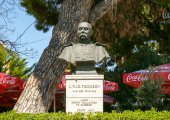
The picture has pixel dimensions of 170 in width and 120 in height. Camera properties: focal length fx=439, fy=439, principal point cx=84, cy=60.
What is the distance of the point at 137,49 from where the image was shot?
16812 mm

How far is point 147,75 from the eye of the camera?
11852mm

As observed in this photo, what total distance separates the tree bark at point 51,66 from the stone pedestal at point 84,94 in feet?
6.60

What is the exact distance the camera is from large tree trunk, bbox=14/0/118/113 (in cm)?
952

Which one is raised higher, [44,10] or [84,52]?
[44,10]

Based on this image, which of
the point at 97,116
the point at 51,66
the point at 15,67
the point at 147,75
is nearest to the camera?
the point at 97,116

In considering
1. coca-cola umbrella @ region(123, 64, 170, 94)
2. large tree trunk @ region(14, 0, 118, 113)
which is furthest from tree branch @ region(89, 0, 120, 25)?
coca-cola umbrella @ region(123, 64, 170, 94)

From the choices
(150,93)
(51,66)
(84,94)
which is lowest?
(84,94)

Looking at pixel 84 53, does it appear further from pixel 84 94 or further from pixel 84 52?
pixel 84 94

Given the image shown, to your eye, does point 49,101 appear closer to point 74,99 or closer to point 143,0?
point 74,99

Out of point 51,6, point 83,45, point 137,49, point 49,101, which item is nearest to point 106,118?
point 83,45

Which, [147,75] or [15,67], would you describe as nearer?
[147,75]

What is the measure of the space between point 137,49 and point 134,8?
→ 3.25 m

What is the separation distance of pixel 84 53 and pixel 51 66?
1.97m

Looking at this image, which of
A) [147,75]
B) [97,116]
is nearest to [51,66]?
[147,75]
